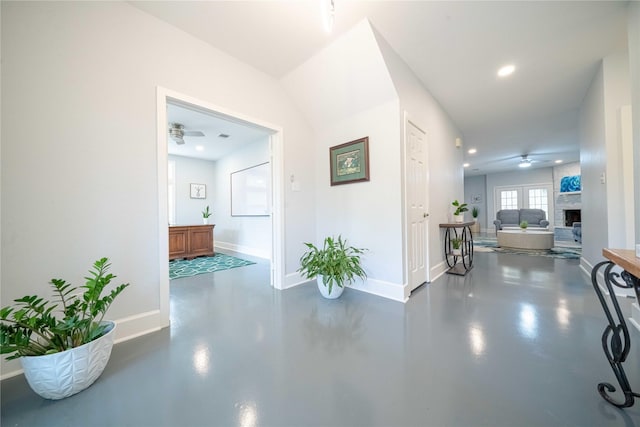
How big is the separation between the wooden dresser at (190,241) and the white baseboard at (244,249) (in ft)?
Answer: 2.09

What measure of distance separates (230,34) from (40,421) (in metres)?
2.93

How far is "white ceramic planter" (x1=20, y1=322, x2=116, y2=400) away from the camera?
1099 millimetres

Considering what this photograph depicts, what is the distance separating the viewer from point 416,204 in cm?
279

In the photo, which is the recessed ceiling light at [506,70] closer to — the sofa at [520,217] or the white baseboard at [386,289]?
the white baseboard at [386,289]

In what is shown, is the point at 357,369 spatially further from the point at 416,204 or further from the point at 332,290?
the point at 416,204

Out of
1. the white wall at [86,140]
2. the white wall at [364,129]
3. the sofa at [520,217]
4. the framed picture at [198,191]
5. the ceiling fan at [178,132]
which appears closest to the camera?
the white wall at [86,140]

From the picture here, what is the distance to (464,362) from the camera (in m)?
1.40

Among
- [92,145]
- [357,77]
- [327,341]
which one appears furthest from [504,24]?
[92,145]

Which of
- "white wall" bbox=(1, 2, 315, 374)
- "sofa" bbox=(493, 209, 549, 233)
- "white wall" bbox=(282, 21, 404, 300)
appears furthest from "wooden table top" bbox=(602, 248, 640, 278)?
"sofa" bbox=(493, 209, 549, 233)

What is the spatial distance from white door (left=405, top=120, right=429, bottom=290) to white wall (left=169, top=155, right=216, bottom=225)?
547 cm

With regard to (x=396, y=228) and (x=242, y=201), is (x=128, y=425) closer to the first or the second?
(x=396, y=228)

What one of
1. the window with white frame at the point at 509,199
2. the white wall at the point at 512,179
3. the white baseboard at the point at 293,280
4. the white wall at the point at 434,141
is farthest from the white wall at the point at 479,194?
the white baseboard at the point at 293,280

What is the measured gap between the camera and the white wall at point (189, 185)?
573cm

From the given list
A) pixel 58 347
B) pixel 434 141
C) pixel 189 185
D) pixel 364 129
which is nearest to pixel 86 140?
pixel 58 347
